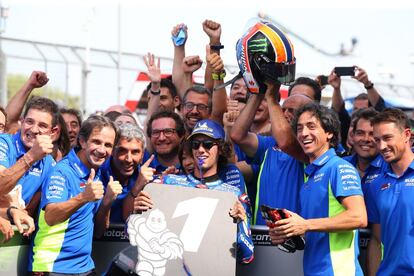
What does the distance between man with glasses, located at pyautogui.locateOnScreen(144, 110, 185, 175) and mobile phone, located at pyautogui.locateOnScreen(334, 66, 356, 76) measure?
186 centimetres

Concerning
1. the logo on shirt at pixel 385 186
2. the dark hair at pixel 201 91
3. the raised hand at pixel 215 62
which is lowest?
the logo on shirt at pixel 385 186

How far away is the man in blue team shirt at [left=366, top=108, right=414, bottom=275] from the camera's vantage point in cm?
559

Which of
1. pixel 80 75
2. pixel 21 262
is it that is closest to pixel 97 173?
pixel 21 262

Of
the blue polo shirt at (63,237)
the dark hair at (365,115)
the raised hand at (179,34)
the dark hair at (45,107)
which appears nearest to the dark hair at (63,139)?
the dark hair at (45,107)

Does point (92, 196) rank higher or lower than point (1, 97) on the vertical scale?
lower

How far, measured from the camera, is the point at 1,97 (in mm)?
14047

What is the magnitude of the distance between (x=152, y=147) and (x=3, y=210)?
200 cm

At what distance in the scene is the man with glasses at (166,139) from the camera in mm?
7211

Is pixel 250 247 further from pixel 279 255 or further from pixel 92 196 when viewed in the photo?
pixel 92 196

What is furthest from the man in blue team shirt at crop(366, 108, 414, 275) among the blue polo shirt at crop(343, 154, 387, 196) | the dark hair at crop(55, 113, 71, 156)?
the dark hair at crop(55, 113, 71, 156)

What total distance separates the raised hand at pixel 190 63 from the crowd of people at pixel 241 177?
91 centimetres

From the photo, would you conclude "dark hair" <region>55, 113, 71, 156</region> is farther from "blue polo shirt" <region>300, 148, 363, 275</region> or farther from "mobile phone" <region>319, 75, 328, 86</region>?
"mobile phone" <region>319, 75, 328, 86</region>

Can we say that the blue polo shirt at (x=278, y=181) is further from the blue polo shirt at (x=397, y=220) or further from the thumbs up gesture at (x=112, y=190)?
the thumbs up gesture at (x=112, y=190)

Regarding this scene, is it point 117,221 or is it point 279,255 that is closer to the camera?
point 279,255
